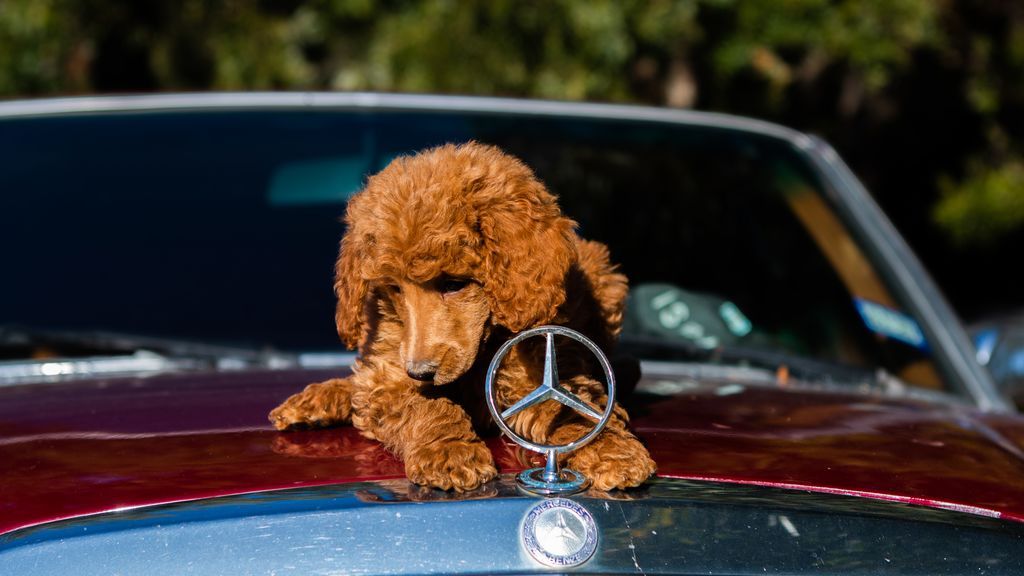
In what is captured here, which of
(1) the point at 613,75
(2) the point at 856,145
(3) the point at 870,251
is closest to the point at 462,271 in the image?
(3) the point at 870,251

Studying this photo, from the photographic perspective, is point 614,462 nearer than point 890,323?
Yes

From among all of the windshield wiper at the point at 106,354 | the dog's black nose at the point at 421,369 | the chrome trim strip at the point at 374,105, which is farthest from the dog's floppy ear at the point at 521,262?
the chrome trim strip at the point at 374,105

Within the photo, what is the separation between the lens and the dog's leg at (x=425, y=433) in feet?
6.04

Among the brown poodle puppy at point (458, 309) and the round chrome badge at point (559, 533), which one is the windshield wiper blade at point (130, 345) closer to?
the brown poodle puppy at point (458, 309)

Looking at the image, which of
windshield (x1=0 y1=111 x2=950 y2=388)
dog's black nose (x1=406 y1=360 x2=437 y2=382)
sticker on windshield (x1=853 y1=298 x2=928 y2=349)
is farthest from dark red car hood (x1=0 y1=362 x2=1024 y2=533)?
sticker on windshield (x1=853 y1=298 x2=928 y2=349)

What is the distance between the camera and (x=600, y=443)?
1.94 m

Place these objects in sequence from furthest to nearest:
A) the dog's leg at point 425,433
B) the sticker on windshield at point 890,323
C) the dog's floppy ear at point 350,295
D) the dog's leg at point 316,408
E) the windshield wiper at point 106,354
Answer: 1. the sticker on windshield at point 890,323
2. the windshield wiper at point 106,354
3. the dog's leg at point 316,408
4. the dog's floppy ear at point 350,295
5. the dog's leg at point 425,433

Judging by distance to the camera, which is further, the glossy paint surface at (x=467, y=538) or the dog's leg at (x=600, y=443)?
the dog's leg at (x=600, y=443)

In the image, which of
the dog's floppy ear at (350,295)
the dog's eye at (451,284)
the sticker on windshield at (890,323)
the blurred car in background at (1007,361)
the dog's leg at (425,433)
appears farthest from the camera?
the blurred car in background at (1007,361)

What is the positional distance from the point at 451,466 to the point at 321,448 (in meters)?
0.34

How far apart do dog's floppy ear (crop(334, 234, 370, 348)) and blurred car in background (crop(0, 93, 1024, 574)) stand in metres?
0.19

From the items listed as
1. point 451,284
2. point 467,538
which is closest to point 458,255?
point 451,284

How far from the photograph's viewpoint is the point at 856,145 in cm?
1189

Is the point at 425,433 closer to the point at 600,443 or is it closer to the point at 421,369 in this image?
the point at 421,369
